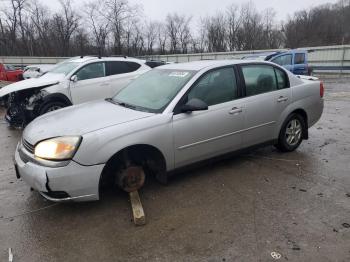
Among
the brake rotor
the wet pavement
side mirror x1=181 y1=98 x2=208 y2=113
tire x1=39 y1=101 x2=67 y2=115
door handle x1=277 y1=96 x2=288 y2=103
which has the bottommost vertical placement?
the wet pavement

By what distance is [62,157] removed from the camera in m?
3.43

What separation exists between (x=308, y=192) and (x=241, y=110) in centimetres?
140

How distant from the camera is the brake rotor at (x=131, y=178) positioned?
12.9 feet

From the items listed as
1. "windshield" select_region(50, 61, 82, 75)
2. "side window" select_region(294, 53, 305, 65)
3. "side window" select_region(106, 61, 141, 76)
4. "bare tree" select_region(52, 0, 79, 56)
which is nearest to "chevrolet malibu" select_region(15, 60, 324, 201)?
"side window" select_region(106, 61, 141, 76)

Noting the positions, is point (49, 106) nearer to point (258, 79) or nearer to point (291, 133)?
point (258, 79)

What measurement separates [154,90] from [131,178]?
1309 millimetres

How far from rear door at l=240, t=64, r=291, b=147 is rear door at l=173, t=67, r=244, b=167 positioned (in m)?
0.19

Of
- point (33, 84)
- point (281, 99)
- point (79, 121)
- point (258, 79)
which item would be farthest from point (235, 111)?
point (33, 84)

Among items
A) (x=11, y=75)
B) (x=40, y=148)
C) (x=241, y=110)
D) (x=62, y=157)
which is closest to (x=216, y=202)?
(x=241, y=110)

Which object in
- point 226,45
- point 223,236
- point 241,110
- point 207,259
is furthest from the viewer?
point 226,45

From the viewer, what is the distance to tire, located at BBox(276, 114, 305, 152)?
5.45 m

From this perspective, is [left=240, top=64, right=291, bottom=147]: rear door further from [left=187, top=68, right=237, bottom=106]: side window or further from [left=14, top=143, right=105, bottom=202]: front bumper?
[left=14, top=143, right=105, bottom=202]: front bumper

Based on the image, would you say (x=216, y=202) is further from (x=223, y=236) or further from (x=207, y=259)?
(x=207, y=259)

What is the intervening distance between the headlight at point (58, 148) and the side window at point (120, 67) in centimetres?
564
